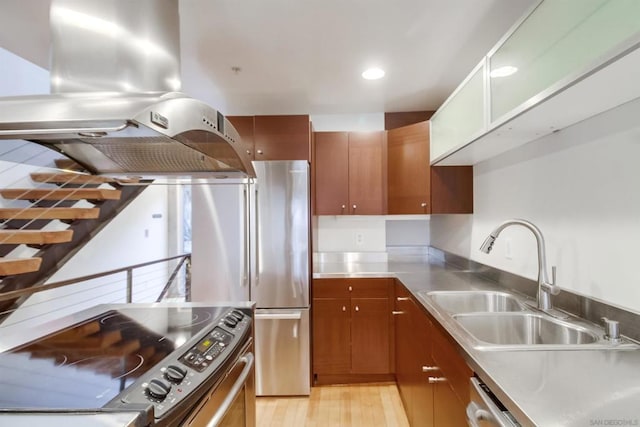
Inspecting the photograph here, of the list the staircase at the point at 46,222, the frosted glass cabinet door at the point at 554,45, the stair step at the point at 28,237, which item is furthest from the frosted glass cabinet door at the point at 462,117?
the stair step at the point at 28,237

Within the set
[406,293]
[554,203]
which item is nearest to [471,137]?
[554,203]

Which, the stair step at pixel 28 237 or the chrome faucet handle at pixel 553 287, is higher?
the stair step at pixel 28 237

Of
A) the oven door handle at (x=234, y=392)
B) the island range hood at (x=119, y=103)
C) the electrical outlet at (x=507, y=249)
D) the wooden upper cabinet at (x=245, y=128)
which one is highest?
the wooden upper cabinet at (x=245, y=128)

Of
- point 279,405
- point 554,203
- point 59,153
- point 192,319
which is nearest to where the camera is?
point 59,153

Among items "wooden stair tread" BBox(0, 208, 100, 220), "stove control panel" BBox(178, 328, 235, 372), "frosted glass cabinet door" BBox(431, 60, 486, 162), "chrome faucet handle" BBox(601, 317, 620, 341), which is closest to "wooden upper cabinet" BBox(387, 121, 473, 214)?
"frosted glass cabinet door" BBox(431, 60, 486, 162)

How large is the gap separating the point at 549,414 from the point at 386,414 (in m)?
1.72

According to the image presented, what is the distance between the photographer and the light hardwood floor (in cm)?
205

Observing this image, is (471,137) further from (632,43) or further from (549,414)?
(549,414)

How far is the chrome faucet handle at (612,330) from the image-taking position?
104cm

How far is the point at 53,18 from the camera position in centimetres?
93

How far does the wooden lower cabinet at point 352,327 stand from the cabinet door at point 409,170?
0.69m

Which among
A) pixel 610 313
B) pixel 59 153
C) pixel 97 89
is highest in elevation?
pixel 97 89

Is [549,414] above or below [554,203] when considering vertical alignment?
below

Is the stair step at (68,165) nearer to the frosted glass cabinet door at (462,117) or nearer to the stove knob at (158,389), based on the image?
the stove knob at (158,389)
